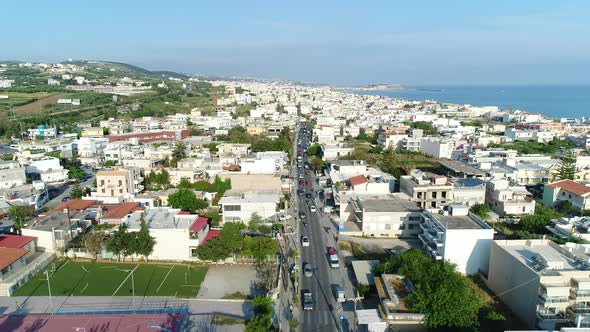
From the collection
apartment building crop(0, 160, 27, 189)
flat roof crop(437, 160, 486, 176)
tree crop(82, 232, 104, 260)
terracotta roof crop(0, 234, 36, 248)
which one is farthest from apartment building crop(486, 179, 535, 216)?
apartment building crop(0, 160, 27, 189)

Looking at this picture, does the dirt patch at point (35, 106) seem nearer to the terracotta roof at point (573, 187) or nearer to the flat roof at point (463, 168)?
the flat roof at point (463, 168)

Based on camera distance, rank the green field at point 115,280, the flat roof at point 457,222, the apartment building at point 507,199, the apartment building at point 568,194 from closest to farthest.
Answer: the green field at point 115,280 < the flat roof at point 457,222 < the apartment building at point 507,199 < the apartment building at point 568,194

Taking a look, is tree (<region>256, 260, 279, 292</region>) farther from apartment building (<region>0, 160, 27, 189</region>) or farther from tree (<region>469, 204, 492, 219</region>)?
apartment building (<region>0, 160, 27, 189</region>)

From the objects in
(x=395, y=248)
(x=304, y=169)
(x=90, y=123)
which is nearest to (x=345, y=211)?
(x=395, y=248)

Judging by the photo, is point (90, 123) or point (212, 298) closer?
point (212, 298)

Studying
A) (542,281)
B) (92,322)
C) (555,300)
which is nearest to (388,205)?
(542,281)

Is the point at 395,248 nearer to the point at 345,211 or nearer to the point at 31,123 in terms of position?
the point at 345,211

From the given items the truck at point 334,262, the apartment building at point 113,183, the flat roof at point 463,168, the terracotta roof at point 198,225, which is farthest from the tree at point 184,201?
the flat roof at point 463,168
